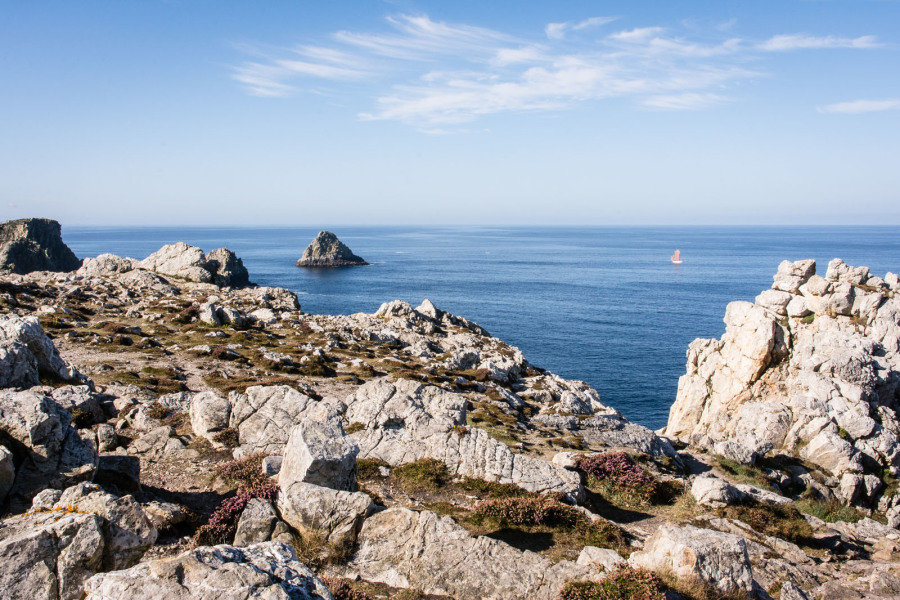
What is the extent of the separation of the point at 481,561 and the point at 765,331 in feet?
146

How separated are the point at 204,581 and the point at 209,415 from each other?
17.4m

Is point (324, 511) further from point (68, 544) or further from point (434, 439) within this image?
point (434, 439)

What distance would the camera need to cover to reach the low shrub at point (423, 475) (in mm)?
20328

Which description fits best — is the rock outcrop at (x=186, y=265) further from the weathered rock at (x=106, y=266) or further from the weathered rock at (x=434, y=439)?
the weathered rock at (x=434, y=439)

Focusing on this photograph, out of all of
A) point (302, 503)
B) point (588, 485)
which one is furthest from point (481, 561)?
point (588, 485)

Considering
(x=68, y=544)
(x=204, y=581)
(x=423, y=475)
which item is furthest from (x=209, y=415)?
(x=204, y=581)

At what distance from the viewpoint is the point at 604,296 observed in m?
137

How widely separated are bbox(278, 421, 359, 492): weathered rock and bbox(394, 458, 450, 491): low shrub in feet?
14.8

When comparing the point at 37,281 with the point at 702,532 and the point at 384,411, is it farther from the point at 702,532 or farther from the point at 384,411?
the point at 702,532

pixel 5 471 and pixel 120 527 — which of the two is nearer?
pixel 120 527

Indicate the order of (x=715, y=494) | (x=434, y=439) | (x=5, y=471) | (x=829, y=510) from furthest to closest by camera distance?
1. (x=829, y=510)
2. (x=434, y=439)
3. (x=715, y=494)
4. (x=5, y=471)

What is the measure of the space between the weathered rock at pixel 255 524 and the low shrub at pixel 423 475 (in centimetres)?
669

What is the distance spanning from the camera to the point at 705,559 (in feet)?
42.2

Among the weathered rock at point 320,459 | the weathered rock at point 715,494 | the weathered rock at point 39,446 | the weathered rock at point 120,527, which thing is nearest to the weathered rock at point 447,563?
the weathered rock at point 320,459
